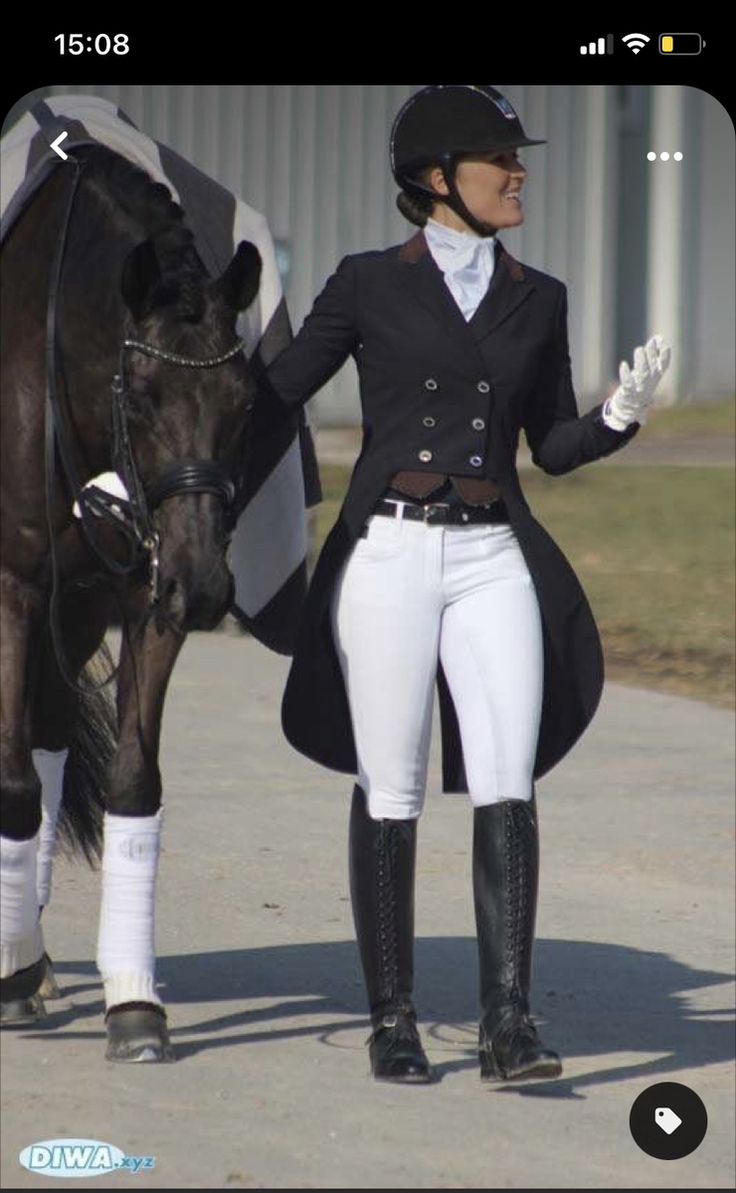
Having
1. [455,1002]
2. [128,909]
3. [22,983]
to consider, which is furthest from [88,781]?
[128,909]

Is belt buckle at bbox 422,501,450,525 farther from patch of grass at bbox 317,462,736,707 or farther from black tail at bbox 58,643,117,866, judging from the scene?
patch of grass at bbox 317,462,736,707

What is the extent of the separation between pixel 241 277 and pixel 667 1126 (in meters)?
1.08

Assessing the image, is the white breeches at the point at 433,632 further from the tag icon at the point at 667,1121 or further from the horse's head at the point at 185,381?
the tag icon at the point at 667,1121

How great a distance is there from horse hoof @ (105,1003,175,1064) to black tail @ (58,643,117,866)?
1.01 metres

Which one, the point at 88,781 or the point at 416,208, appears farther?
the point at 88,781

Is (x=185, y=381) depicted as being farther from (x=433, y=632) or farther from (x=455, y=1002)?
(x=455, y=1002)

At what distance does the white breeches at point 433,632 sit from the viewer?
3219mm

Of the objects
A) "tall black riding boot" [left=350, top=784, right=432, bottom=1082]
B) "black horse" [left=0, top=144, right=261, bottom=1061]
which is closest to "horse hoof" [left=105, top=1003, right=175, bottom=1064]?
"black horse" [left=0, top=144, right=261, bottom=1061]

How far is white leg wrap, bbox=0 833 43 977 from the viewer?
338 cm

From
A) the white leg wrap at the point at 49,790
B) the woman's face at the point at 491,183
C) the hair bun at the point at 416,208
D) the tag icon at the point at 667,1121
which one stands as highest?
the woman's face at the point at 491,183

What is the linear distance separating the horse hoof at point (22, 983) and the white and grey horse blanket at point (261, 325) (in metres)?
0.78

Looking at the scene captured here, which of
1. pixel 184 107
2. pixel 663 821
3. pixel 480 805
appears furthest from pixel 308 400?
pixel 663 821

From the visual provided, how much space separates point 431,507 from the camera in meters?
3.22
